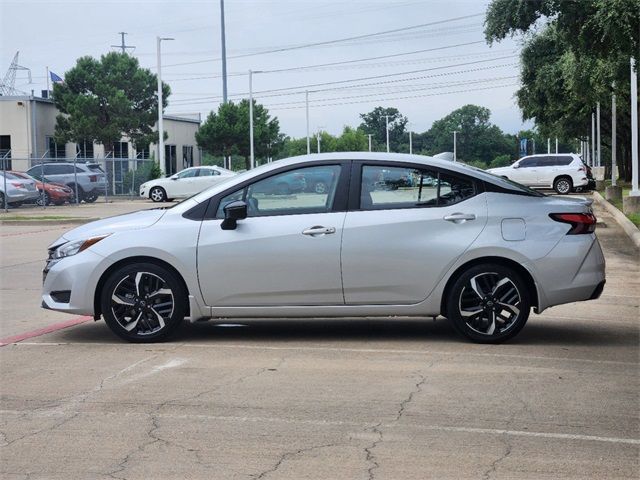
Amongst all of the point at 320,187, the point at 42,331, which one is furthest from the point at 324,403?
the point at 42,331

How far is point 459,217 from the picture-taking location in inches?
336

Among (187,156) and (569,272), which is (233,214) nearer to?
(569,272)

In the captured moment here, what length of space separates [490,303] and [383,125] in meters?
163

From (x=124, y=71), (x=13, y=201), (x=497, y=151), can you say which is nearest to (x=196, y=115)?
(x=124, y=71)

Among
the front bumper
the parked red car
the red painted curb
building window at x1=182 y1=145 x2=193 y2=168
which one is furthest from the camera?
building window at x1=182 y1=145 x2=193 y2=168

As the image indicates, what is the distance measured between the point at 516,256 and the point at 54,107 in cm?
5752

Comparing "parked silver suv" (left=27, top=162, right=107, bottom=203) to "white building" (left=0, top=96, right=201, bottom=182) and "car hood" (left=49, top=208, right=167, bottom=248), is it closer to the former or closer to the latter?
"white building" (left=0, top=96, right=201, bottom=182)

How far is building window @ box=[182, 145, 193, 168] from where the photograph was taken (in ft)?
254

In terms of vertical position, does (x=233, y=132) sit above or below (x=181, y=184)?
above

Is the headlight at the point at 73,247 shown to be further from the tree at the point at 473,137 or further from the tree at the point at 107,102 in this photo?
the tree at the point at 473,137

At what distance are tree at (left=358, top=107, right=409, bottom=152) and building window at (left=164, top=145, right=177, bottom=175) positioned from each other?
299 ft

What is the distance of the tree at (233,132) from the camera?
74.5m

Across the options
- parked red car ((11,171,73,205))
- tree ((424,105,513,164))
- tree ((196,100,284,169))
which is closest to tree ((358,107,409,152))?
tree ((424,105,513,164))

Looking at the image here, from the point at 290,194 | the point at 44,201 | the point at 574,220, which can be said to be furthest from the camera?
the point at 44,201
